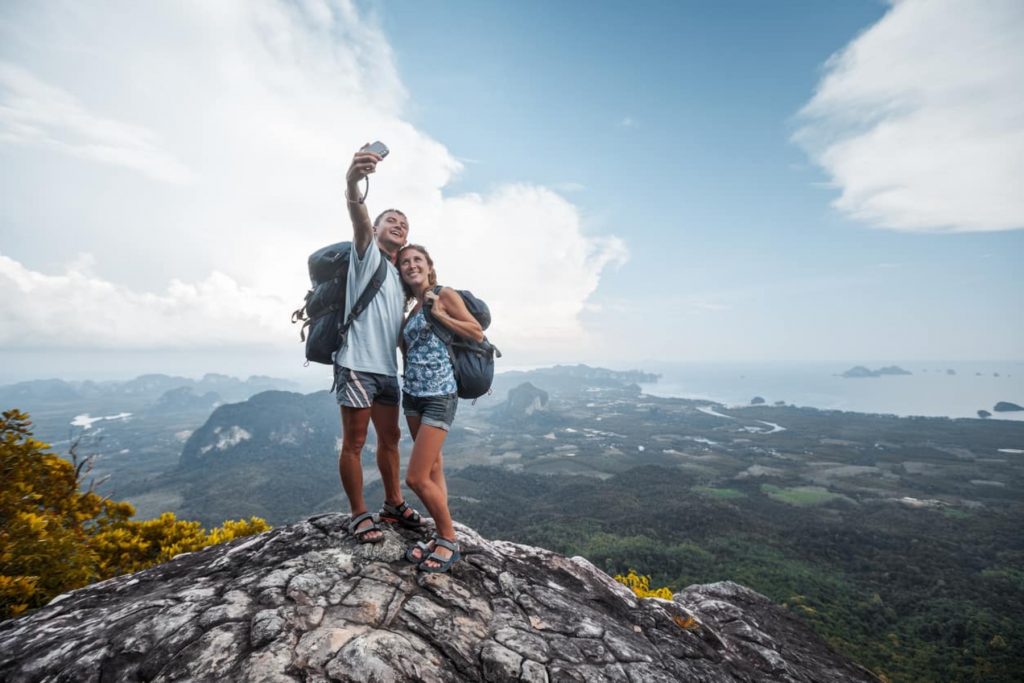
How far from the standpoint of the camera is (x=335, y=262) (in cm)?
420

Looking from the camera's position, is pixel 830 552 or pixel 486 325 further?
pixel 830 552

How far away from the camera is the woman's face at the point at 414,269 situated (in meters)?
4.35

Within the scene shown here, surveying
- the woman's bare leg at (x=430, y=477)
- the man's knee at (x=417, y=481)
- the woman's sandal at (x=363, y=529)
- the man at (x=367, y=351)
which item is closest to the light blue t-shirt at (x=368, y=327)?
the man at (x=367, y=351)

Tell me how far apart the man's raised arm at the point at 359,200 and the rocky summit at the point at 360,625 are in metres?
3.26

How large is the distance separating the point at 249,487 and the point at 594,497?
118803 mm

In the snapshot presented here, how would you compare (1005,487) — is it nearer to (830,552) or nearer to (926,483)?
(926,483)

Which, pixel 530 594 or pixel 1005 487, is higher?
pixel 530 594

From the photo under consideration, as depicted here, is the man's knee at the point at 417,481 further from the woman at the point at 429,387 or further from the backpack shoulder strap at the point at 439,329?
the backpack shoulder strap at the point at 439,329

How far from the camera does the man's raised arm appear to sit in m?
3.81

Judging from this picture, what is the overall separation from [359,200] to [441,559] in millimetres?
3743

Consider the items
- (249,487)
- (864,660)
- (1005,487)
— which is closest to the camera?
(864,660)

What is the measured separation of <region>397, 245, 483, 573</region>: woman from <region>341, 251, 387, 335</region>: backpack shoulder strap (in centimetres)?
27

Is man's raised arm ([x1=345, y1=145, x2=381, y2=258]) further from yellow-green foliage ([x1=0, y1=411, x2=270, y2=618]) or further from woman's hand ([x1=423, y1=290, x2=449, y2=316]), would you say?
yellow-green foliage ([x1=0, y1=411, x2=270, y2=618])

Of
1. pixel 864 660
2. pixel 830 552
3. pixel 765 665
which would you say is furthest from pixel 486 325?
pixel 830 552
